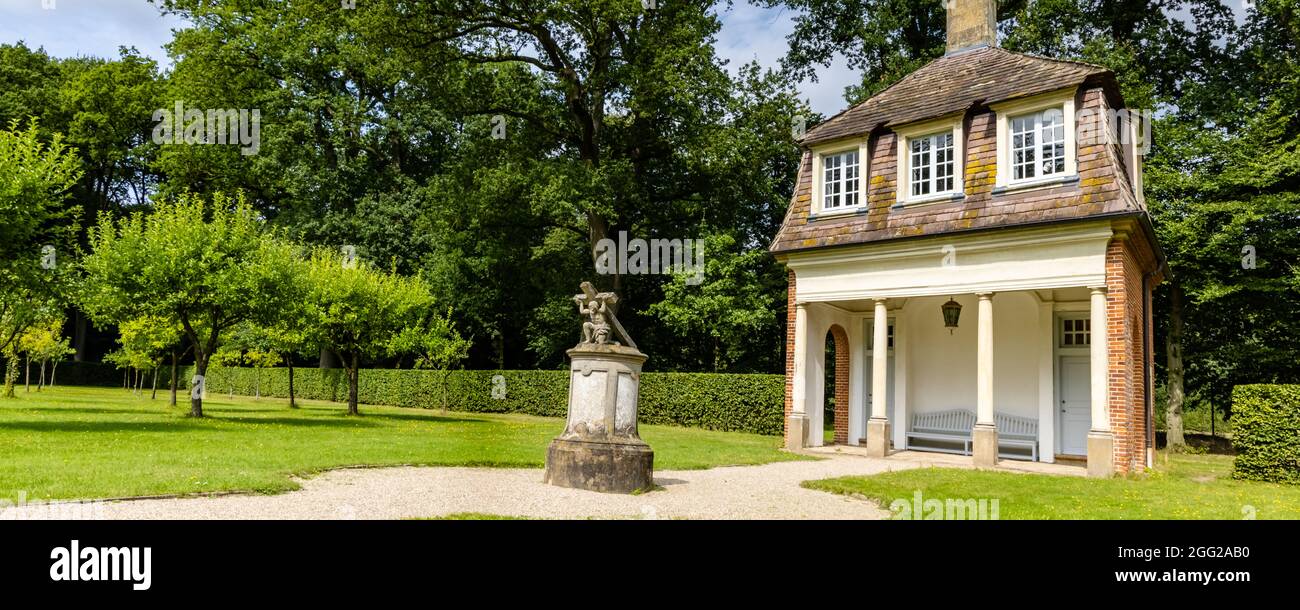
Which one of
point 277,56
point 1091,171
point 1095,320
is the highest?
point 277,56

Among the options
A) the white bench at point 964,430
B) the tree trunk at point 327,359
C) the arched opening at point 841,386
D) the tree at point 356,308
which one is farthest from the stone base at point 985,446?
the tree trunk at point 327,359

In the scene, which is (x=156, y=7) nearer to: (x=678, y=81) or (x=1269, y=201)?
(x=678, y=81)

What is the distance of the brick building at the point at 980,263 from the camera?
14.7m

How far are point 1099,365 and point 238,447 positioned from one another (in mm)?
14533

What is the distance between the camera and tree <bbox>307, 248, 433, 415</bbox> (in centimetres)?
2544

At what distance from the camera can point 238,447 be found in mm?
14344

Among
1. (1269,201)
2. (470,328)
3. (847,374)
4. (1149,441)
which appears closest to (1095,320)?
(1149,441)

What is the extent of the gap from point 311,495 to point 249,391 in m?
38.3

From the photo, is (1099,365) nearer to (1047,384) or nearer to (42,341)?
(1047,384)

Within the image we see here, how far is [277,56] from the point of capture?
36.3 metres

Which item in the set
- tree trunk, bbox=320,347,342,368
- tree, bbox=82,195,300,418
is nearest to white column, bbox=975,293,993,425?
tree, bbox=82,195,300,418

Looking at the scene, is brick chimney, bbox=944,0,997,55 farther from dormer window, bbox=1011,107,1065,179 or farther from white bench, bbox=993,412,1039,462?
white bench, bbox=993,412,1039,462

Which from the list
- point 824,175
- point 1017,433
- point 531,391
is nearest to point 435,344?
point 531,391

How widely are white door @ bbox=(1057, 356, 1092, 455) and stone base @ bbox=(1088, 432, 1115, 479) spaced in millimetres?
3399
